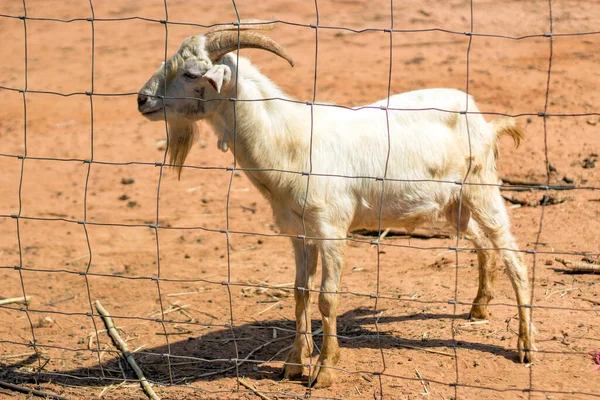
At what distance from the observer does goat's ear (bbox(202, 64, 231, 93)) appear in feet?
15.6

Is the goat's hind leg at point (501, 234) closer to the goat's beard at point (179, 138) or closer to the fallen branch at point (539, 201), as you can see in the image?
the goat's beard at point (179, 138)

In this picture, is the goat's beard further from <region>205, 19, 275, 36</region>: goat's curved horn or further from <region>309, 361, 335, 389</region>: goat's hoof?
<region>309, 361, 335, 389</region>: goat's hoof

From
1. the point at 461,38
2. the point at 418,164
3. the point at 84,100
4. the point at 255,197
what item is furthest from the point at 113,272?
the point at 461,38

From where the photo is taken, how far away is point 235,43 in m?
4.80

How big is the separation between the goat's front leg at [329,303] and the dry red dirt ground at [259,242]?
0.13m

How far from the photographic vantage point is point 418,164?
5320mm

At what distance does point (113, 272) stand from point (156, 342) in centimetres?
158

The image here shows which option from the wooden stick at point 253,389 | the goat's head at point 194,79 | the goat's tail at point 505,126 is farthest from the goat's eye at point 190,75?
the goat's tail at point 505,126

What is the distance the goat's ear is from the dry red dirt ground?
0.64 meters

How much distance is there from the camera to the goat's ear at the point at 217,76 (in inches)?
187

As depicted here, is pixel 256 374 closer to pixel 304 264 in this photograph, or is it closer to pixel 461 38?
pixel 304 264

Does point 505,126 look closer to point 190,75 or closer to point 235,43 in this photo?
point 235,43

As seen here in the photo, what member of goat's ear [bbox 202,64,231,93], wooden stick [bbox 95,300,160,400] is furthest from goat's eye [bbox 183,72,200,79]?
wooden stick [bbox 95,300,160,400]

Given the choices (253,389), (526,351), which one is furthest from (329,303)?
(526,351)
